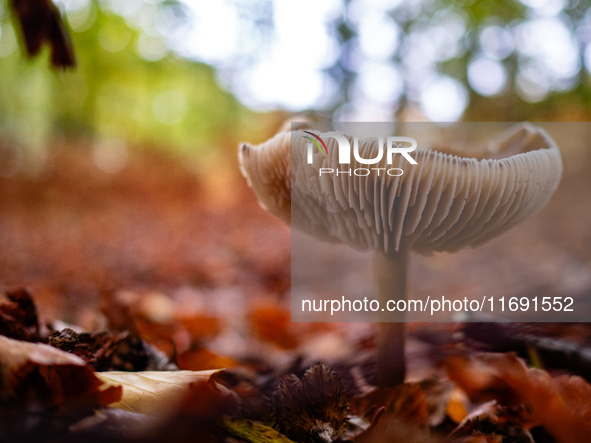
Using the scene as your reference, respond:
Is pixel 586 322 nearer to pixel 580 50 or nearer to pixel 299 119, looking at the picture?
pixel 299 119

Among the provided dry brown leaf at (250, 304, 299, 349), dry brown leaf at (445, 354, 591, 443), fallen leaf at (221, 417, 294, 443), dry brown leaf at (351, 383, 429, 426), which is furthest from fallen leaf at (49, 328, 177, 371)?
dry brown leaf at (250, 304, 299, 349)

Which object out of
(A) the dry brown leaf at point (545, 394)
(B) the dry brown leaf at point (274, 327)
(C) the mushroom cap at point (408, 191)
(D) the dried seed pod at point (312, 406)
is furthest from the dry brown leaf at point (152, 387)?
(B) the dry brown leaf at point (274, 327)

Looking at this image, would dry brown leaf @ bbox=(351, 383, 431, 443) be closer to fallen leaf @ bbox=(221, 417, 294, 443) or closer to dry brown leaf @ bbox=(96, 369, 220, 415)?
fallen leaf @ bbox=(221, 417, 294, 443)

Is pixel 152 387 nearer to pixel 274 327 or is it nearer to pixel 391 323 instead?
pixel 391 323

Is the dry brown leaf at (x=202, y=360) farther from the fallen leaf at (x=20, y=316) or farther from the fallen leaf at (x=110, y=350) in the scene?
the fallen leaf at (x=20, y=316)

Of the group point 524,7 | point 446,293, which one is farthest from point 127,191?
point 524,7

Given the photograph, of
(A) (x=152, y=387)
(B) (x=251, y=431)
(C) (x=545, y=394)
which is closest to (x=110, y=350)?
(A) (x=152, y=387)

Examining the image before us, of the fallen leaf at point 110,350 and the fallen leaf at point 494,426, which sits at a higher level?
the fallen leaf at point 110,350
